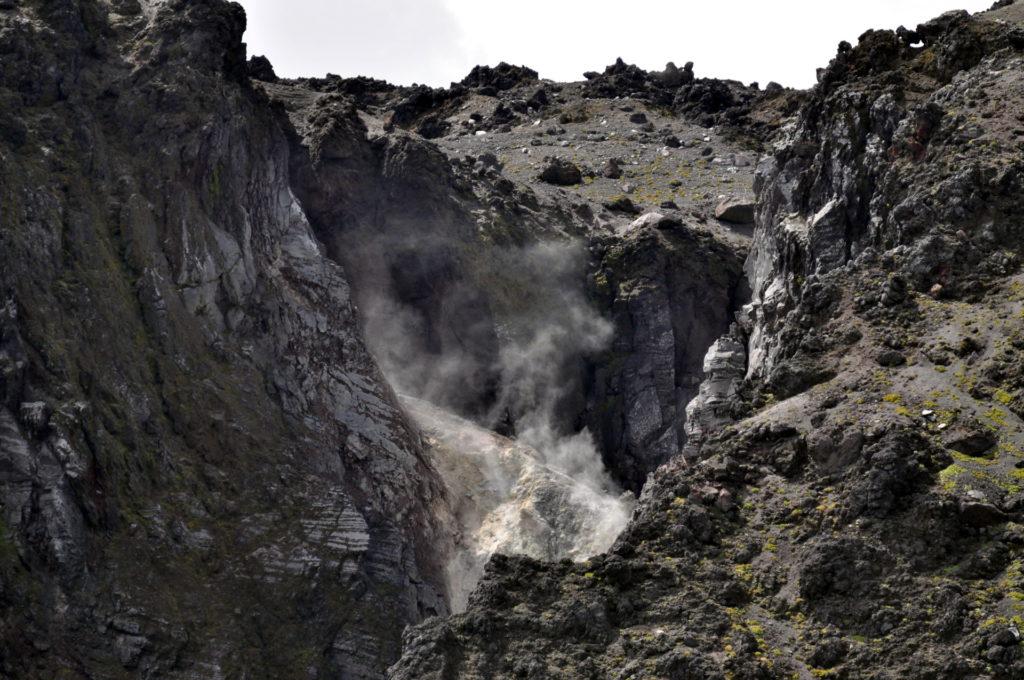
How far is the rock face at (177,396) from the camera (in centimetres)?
4278

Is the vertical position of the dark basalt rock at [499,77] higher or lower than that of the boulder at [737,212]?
higher

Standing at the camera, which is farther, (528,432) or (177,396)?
(528,432)

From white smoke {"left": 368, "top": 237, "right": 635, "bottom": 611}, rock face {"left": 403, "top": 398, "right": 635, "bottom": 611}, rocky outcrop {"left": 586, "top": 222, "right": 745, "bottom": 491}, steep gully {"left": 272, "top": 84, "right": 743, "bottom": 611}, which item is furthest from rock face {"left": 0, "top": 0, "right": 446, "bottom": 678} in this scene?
rocky outcrop {"left": 586, "top": 222, "right": 745, "bottom": 491}

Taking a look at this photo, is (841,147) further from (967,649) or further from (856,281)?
(967,649)

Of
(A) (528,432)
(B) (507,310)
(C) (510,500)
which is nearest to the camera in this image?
(C) (510,500)

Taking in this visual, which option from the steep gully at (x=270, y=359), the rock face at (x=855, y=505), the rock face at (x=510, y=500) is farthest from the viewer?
the rock face at (x=510, y=500)

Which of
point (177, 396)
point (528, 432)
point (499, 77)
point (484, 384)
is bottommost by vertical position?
point (528, 432)

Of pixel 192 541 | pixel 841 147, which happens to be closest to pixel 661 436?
pixel 841 147

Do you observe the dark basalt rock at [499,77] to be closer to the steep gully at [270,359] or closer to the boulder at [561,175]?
the boulder at [561,175]

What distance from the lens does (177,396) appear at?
5059cm

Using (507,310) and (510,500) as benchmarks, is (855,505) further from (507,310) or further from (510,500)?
(507,310)

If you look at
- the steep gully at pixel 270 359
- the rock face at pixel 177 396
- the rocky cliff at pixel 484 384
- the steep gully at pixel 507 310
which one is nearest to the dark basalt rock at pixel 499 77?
the rocky cliff at pixel 484 384

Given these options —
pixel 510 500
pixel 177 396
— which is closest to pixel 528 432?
pixel 510 500

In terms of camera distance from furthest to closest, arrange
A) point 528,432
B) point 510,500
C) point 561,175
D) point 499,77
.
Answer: point 499,77, point 561,175, point 528,432, point 510,500
